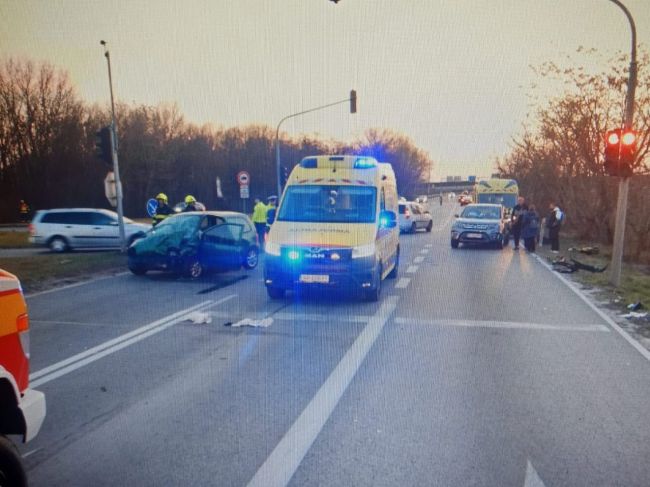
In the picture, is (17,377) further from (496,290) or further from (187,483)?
(496,290)

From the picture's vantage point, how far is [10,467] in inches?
102

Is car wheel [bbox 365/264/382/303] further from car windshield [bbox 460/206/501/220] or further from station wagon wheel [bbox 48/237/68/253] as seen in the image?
station wagon wheel [bbox 48/237/68/253]

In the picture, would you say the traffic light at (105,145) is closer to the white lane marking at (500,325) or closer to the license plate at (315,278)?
the license plate at (315,278)

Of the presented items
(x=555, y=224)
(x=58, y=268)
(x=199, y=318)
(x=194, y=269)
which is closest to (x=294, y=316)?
(x=199, y=318)

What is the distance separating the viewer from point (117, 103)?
45.8m

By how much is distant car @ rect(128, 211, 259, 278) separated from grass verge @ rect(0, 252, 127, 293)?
1.60 meters

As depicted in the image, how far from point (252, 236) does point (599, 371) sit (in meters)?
9.90

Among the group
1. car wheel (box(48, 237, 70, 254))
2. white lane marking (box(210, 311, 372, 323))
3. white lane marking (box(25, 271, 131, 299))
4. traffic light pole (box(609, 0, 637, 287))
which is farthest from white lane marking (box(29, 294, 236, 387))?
car wheel (box(48, 237, 70, 254))

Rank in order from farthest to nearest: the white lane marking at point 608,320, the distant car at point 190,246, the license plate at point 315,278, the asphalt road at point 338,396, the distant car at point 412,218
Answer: the distant car at point 412,218, the distant car at point 190,246, the license plate at point 315,278, the white lane marking at point 608,320, the asphalt road at point 338,396

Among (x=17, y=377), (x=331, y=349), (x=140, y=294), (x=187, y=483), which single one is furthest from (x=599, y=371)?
(x=140, y=294)

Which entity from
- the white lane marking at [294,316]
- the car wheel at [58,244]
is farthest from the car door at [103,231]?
the white lane marking at [294,316]

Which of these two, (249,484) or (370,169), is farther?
(370,169)

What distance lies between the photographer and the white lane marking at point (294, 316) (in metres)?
7.66

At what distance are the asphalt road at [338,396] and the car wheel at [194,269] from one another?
9.00 feet
